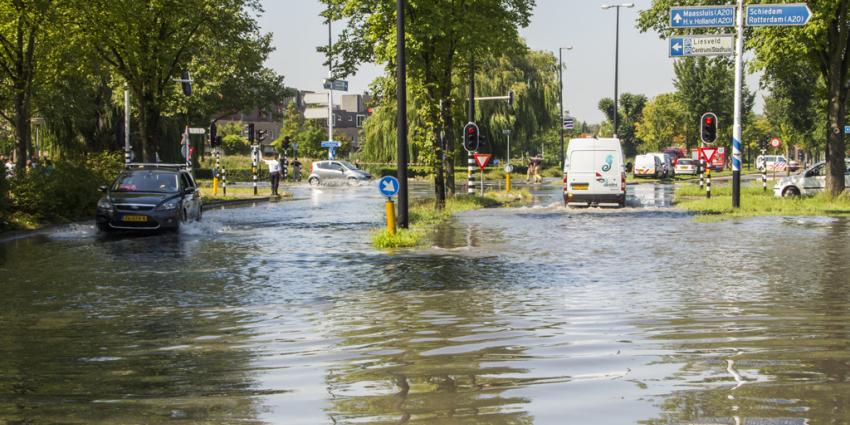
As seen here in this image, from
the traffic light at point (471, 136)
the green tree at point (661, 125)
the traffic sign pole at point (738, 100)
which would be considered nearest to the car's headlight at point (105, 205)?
the traffic light at point (471, 136)

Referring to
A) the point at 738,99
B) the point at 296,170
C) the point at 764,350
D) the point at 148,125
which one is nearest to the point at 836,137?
the point at 738,99

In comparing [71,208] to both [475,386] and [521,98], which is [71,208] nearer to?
[475,386]

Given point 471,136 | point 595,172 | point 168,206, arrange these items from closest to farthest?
1. point 168,206
2. point 595,172
3. point 471,136

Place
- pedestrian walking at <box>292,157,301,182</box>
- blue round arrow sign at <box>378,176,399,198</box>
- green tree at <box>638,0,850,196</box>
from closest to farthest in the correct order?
blue round arrow sign at <box>378,176,399,198</box>, green tree at <box>638,0,850,196</box>, pedestrian walking at <box>292,157,301,182</box>

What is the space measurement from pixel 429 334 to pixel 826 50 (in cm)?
2719

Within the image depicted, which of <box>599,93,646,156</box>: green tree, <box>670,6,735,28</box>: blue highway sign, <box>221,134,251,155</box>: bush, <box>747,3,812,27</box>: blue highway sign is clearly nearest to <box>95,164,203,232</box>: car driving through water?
<box>670,6,735,28</box>: blue highway sign

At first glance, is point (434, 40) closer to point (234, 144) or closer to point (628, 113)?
point (234, 144)

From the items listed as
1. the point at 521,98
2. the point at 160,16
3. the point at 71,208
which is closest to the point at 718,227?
the point at 71,208

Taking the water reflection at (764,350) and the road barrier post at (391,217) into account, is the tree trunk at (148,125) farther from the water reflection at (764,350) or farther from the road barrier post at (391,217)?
the water reflection at (764,350)

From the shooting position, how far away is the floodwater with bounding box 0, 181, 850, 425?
5.67 metres

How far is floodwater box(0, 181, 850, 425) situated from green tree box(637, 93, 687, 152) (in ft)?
273

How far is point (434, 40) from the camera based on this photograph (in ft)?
98.9

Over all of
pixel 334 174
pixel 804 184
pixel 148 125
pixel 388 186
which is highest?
pixel 148 125

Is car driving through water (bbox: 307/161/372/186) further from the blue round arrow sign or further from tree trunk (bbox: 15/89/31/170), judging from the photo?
the blue round arrow sign
